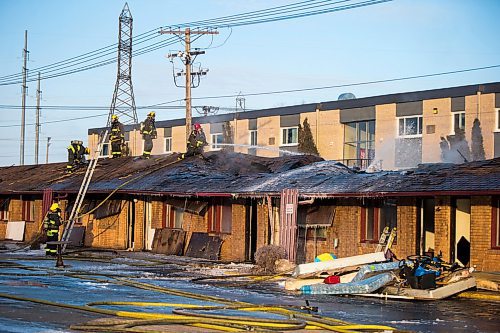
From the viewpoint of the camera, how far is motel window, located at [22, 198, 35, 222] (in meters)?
36.5

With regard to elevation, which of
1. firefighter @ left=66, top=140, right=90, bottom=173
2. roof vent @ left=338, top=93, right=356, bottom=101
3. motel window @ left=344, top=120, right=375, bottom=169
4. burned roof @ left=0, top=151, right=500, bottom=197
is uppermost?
roof vent @ left=338, top=93, right=356, bottom=101

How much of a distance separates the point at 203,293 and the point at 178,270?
232 inches

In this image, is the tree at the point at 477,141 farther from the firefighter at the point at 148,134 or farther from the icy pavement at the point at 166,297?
the icy pavement at the point at 166,297

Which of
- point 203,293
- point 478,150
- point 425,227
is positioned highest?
point 478,150

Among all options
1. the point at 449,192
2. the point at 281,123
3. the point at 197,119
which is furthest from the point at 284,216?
the point at 197,119

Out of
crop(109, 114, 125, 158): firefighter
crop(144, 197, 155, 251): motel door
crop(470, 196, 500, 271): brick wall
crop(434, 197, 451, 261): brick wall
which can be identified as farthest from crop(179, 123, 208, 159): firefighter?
crop(470, 196, 500, 271): brick wall

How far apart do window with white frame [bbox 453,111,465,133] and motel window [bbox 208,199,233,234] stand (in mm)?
19938

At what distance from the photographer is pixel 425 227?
2178 centimetres

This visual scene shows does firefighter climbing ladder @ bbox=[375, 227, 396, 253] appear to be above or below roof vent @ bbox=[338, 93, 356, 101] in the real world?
below

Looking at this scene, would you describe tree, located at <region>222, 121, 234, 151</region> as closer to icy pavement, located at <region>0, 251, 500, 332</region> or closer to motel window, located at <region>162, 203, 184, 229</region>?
motel window, located at <region>162, 203, 184, 229</region>

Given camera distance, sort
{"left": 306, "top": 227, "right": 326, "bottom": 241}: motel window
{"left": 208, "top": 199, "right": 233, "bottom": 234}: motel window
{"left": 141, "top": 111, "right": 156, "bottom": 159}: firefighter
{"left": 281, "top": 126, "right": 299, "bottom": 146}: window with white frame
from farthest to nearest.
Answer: {"left": 281, "top": 126, "right": 299, "bottom": 146}: window with white frame < {"left": 141, "top": 111, "right": 156, "bottom": 159}: firefighter < {"left": 208, "top": 199, "right": 233, "bottom": 234}: motel window < {"left": 306, "top": 227, "right": 326, "bottom": 241}: motel window

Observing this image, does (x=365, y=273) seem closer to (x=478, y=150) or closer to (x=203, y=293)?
(x=203, y=293)

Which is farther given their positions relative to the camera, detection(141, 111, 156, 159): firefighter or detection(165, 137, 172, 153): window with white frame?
detection(165, 137, 172, 153): window with white frame

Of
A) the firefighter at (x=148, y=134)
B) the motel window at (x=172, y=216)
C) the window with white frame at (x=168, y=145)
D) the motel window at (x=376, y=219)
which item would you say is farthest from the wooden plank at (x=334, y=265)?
the window with white frame at (x=168, y=145)
